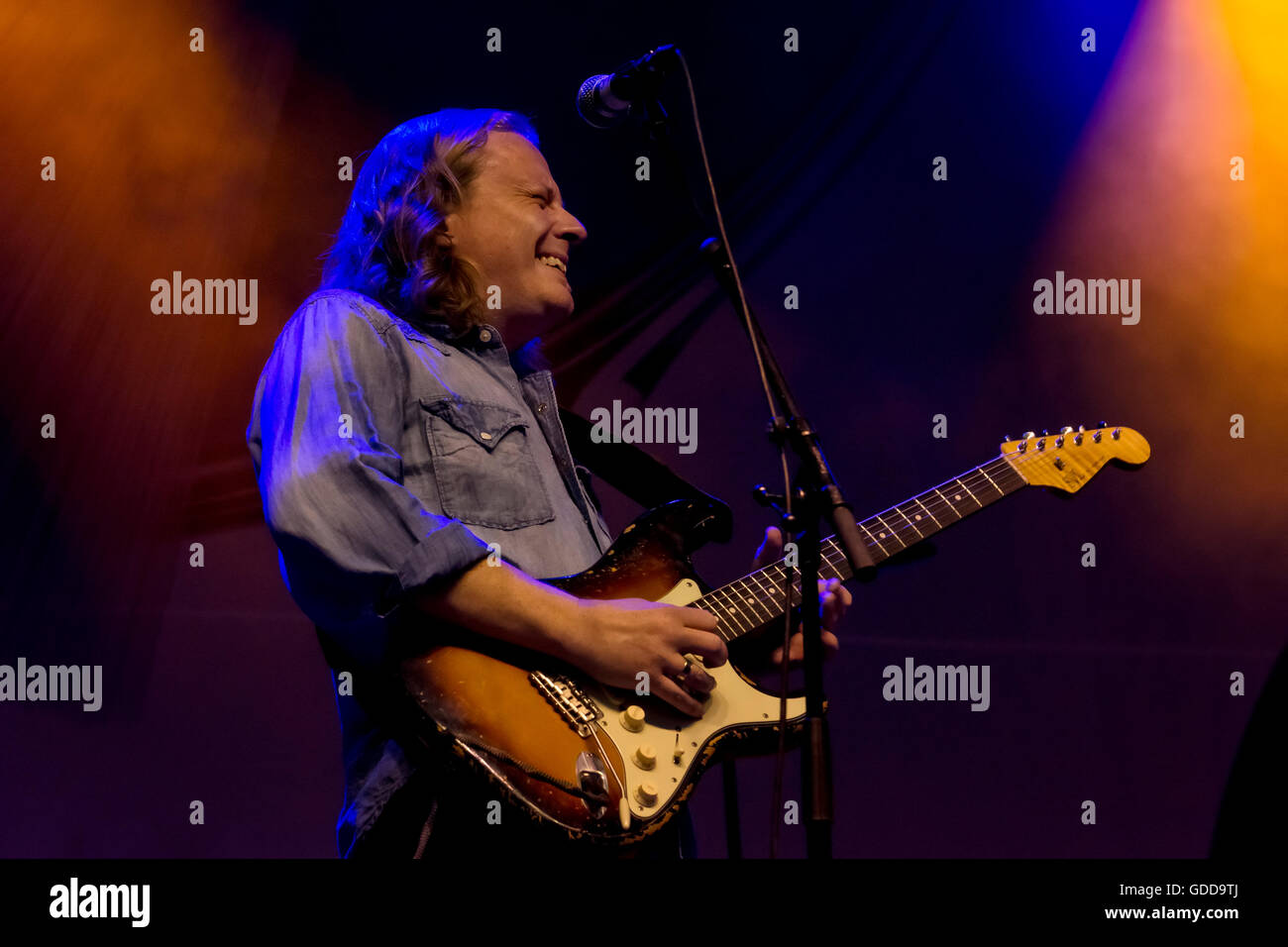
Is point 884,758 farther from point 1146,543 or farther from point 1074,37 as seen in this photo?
point 1074,37

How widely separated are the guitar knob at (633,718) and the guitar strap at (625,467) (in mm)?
822

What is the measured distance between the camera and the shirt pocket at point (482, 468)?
6.74 feet

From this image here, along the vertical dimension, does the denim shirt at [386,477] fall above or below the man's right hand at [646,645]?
above

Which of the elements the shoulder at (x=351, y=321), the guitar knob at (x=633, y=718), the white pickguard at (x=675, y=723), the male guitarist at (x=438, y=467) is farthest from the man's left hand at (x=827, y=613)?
the shoulder at (x=351, y=321)

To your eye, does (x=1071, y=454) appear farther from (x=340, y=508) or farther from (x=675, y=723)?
(x=340, y=508)

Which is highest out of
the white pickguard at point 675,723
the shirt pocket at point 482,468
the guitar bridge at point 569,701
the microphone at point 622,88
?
the microphone at point 622,88

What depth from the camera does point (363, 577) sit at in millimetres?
1741

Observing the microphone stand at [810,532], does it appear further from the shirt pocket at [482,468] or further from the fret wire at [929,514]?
the fret wire at [929,514]

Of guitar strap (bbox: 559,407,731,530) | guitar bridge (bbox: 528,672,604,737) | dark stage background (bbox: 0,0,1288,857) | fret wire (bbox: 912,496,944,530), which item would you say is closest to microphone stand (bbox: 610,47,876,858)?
guitar bridge (bbox: 528,672,604,737)

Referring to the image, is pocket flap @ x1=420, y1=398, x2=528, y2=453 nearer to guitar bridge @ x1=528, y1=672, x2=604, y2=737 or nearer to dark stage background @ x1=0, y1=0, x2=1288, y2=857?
guitar bridge @ x1=528, y1=672, x2=604, y2=737

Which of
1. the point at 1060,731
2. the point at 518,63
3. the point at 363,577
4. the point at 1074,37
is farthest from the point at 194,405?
the point at 1074,37

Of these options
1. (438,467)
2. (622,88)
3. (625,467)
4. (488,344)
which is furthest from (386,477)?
(625,467)

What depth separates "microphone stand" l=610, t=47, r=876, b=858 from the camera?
1.57 meters

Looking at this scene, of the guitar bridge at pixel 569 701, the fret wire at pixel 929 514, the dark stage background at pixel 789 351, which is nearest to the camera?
the guitar bridge at pixel 569 701
